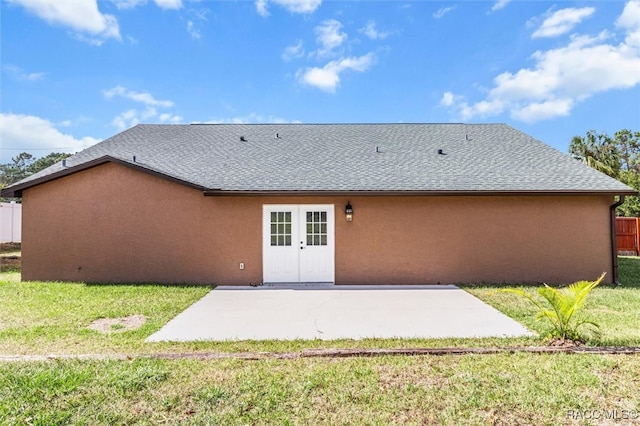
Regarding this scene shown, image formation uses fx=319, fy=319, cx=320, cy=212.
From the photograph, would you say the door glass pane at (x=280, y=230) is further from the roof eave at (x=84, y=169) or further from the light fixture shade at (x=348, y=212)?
the roof eave at (x=84, y=169)

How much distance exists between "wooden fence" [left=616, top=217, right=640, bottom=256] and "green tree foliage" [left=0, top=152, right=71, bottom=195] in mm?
64430

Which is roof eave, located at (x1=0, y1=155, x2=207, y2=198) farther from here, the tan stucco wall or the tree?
the tree

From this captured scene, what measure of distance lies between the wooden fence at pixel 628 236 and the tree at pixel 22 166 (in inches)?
2537

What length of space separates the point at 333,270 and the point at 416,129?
22.8ft

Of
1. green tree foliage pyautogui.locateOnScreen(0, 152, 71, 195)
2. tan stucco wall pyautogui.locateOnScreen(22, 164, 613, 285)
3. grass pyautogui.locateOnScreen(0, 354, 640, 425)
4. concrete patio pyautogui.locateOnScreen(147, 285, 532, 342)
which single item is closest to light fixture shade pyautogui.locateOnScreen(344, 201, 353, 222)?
tan stucco wall pyautogui.locateOnScreen(22, 164, 613, 285)

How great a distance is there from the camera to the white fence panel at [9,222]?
17844 millimetres

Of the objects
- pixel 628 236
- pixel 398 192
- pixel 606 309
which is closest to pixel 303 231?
pixel 398 192

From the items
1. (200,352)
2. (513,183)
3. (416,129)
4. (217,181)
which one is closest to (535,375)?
(200,352)

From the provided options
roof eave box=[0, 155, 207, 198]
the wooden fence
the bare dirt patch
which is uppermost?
roof eave box=[0, 155, 207, 198]

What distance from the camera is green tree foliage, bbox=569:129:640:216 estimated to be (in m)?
18.4

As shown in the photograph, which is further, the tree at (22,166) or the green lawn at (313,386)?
the tree at (22,166)

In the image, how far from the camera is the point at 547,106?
19750 millimetres

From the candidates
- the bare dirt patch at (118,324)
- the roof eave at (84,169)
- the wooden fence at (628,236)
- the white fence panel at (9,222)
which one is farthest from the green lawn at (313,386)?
the white fence panel at (9,222)

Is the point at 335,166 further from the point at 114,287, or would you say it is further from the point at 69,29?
the point at 69,29
